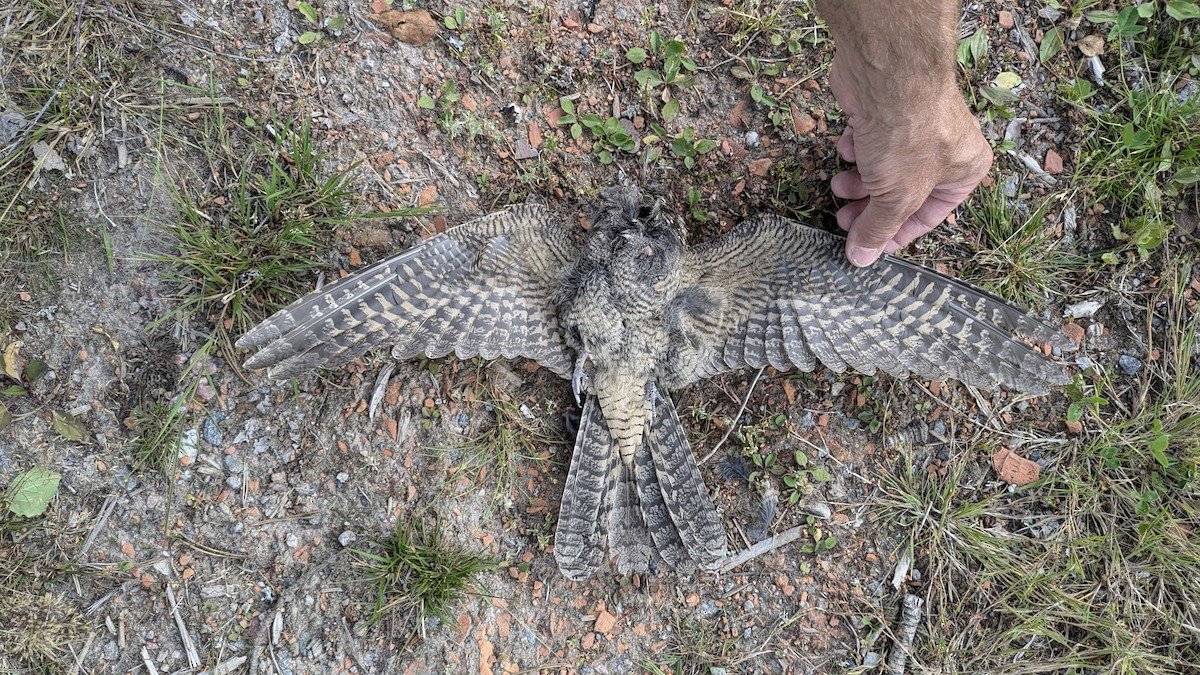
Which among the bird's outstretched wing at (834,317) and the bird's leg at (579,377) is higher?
the bird's outstretched wing at (834,317)

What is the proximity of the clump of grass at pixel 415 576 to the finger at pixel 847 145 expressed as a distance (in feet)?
8.67

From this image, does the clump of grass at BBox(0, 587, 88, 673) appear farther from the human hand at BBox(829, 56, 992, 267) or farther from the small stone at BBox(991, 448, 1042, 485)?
the small stone at BBox(991, 448, 1042, 485)

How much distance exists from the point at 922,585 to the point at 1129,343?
1673 mm

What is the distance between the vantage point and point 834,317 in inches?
134

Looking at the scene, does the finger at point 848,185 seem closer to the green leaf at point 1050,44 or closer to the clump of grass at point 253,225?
the green leaf at point 1050,44

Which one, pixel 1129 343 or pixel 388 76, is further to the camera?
pixel 1129 343

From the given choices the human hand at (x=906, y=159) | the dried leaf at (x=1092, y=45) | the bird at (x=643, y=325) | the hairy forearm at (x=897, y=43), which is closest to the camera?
the hairy forearm at (x=897, y=43)

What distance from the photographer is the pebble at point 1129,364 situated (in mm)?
3865

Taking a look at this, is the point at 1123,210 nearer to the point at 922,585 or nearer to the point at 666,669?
the point at 922,585

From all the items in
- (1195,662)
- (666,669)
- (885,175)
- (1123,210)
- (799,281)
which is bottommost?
(666,669)

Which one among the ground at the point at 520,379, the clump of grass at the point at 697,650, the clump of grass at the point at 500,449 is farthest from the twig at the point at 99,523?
the clump of grass at the point at 697,650

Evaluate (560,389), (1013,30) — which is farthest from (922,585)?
(1013,30)

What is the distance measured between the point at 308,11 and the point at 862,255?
111 inches

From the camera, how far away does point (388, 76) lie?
142 inches
